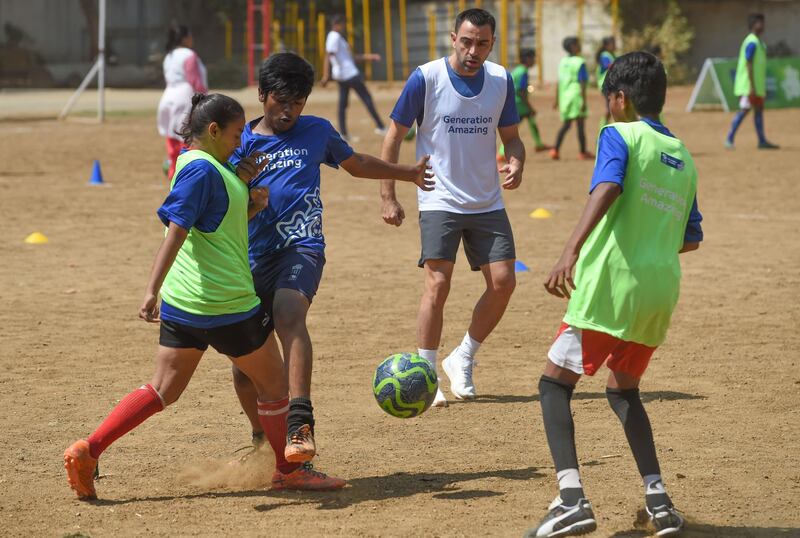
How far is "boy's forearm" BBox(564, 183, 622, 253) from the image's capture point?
448 centimetres

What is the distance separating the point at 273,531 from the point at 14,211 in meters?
10.2

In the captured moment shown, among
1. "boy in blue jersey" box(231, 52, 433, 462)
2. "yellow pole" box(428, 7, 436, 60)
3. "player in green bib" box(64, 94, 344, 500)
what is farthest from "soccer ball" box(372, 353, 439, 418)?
"yellow pole" box(428, 7, 436, 60)

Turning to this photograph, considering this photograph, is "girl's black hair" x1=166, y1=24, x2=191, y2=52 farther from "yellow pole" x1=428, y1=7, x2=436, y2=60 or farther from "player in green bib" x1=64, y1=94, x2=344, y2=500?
"yellow pole" x1=428, y1=7, x2=436, y2=60

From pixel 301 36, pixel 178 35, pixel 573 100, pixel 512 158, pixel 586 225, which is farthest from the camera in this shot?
pixel 301 36

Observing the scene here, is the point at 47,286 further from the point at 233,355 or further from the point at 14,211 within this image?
the point at 233,355

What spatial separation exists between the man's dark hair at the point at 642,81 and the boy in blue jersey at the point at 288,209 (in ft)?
4.99

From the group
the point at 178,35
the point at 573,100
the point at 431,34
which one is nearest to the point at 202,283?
the point at 178,35

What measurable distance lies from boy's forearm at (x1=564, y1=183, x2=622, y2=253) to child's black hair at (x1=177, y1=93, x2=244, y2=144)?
1.59 m

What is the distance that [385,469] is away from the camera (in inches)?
227

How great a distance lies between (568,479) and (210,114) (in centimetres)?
210

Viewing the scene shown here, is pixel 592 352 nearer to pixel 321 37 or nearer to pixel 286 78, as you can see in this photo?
pixel 286 78

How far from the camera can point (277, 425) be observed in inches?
213

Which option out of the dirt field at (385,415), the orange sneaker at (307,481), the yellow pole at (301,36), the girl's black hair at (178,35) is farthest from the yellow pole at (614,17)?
the orange sneaker at (307,481)

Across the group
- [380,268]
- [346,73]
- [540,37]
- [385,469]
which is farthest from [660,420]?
[540,37]
